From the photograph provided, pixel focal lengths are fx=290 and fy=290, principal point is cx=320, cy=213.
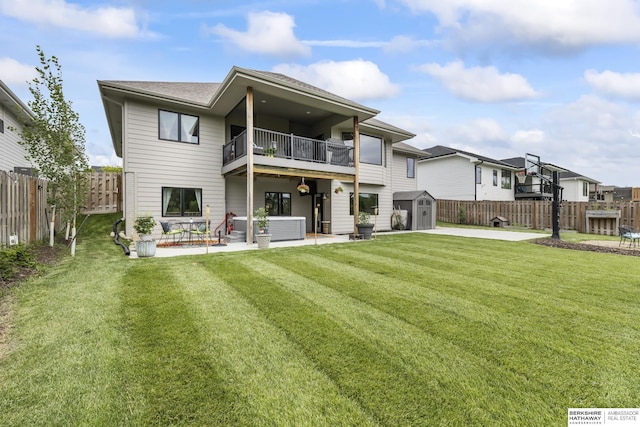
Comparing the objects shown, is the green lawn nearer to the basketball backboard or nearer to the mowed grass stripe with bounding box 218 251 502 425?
the mowed grass stripe with bounding box 218 251 502 425

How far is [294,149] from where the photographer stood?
12.5 m

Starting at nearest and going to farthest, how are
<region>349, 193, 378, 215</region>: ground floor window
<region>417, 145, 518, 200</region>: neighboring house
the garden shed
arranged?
<region>349, 193, 378, 215</region>: ground floor window
the garden shed
<region>417, 145, 518, 200</region>: neighboring house

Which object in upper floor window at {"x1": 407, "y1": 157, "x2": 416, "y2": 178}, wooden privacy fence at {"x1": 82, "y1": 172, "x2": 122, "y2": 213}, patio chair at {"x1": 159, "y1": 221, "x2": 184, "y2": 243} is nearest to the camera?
patio chair at {"x1": 159, "y1": 221, "x2": 184, "y2": 243}

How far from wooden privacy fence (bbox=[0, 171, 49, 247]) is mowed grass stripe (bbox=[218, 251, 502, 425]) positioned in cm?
749

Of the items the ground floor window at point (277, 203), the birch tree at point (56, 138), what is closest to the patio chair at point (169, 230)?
the birch tree at point (56, 138)

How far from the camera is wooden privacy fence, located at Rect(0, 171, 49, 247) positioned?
7113 mm

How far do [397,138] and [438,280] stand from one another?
505 inches

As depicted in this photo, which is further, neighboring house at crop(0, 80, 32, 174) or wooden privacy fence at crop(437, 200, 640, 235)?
wooden privacy fence at crop(437, 200, 640, 235)

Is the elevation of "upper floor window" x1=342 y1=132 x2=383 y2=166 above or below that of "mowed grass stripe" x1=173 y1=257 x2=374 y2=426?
above

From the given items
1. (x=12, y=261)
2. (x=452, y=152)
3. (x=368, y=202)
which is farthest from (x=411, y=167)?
(x=12, y=261)

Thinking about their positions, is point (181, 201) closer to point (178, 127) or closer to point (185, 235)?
point (185, 235)

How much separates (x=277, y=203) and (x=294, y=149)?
128 inches

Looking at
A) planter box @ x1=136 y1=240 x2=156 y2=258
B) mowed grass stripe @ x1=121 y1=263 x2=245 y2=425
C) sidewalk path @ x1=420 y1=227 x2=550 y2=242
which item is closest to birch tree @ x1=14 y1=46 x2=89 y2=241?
planter box @ x1=136 y1=240 x2=156 y2=258

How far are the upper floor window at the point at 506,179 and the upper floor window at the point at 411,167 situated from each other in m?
12.7
